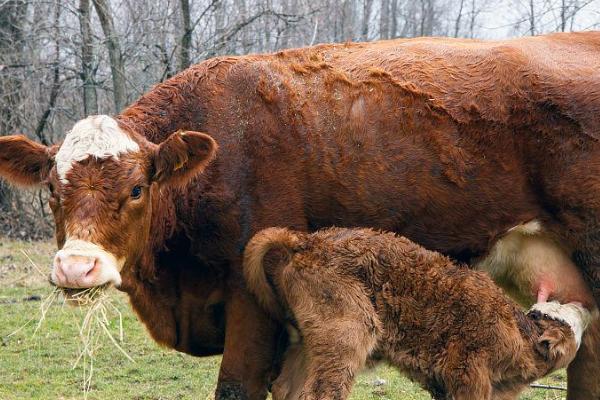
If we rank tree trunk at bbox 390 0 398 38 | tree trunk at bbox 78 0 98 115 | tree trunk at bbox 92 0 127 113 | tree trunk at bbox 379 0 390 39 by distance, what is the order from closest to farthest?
tree trunk at bbox 92 0 127 113, tree trunk at bbox 78 0 98 115, tree trunk at bbox 379 0 390 39, tree trunk at bbox 390 0 398 38

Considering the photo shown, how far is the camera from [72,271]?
444cm

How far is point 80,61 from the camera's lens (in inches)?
649

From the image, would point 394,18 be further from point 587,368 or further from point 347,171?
point 347,171

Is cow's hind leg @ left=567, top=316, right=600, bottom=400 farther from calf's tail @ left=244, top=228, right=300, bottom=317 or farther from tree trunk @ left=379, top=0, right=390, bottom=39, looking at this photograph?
tree trunk @ left=379, top=0, right=390, bottom=39

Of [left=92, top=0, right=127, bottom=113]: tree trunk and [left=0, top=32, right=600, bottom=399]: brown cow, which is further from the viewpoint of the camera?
[left=92, top=0, right=127, bottom=113]: tree trunk

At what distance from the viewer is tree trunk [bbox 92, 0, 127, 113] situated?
14.4 metres

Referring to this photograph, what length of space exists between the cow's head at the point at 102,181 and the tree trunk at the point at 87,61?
32.0 ft

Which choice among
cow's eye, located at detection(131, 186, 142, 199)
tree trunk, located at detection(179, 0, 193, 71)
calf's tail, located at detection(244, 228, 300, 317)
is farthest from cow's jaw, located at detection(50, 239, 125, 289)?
tree trunk, located at detection(179, 0, 193, 71)

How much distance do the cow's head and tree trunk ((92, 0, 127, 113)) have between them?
9563mm

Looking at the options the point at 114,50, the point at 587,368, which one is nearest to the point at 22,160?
the point at 587,368

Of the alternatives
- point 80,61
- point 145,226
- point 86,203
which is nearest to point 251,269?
point 145,226

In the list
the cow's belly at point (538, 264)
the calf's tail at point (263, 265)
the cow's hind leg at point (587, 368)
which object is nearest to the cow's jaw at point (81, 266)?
the calf's tail at point (263, 265)

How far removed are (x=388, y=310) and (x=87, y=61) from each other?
12.6 m

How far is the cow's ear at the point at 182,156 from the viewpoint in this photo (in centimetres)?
498
